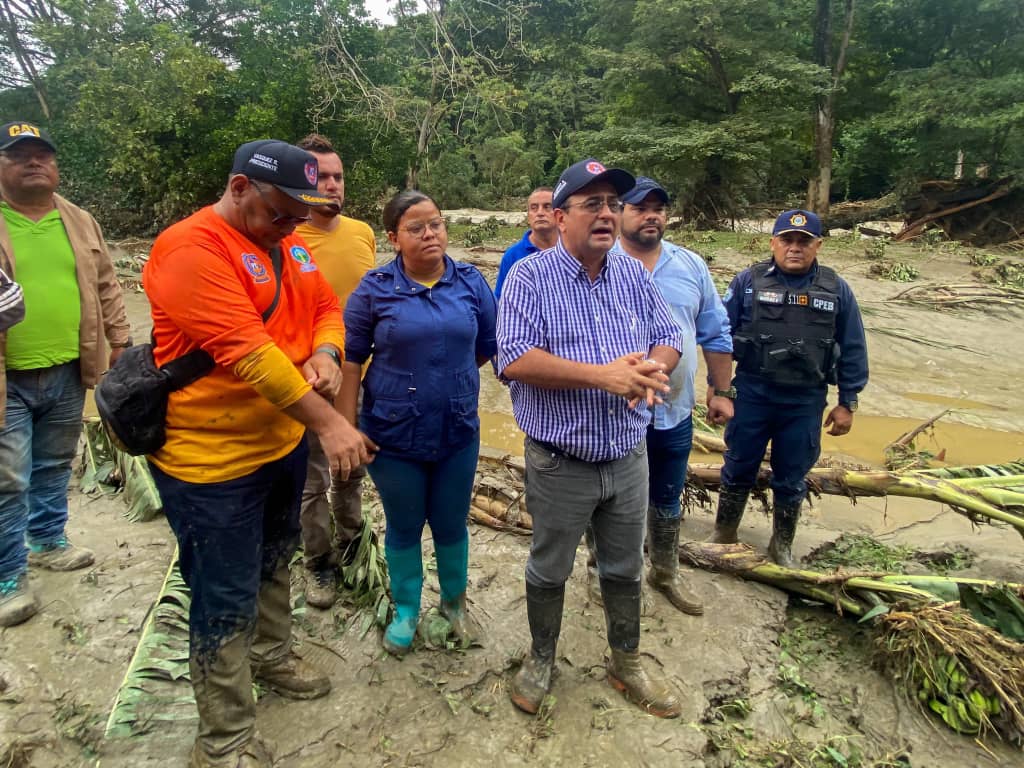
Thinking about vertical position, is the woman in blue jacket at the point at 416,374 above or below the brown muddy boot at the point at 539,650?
above

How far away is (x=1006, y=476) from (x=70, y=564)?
5469 mm

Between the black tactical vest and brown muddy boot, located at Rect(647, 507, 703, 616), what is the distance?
1.05m

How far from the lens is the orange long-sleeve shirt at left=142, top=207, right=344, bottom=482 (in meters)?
1.92

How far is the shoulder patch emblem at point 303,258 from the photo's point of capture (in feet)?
7.66

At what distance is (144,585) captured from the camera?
131 inches

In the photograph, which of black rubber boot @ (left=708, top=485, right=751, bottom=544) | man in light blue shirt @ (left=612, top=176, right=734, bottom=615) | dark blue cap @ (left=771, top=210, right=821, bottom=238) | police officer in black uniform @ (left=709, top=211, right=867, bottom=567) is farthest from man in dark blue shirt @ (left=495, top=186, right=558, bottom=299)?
black rubber boot @ (left=708, top=485, right=751, bottom=544)

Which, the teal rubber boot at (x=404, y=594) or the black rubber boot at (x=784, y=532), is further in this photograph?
the black rubber boot at (x=784, y=532)

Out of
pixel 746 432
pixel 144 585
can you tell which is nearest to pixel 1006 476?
pixel 746 432

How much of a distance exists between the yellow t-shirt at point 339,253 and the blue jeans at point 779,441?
2.31m

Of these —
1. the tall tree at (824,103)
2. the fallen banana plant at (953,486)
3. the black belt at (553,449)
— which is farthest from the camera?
the tall tree at (824,103)

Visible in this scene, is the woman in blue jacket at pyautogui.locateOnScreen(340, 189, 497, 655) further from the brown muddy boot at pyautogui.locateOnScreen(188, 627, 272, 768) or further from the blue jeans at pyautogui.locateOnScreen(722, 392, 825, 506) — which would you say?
the blue jeans at pyautogui.locateOnScreen(722, 392, 825, 506)

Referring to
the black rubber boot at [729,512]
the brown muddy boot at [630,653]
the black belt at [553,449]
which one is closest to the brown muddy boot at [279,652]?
the black belt at [553,449]

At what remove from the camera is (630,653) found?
8.96 ft

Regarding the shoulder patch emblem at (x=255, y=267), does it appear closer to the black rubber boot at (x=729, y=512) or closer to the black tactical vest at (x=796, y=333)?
the black tactical vest at (x=796, y=333)
